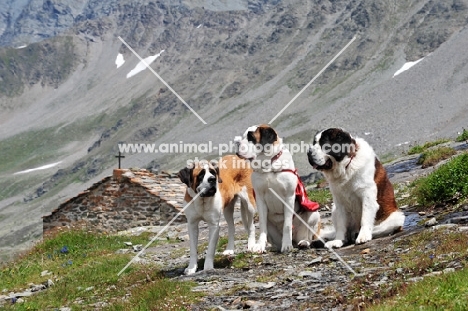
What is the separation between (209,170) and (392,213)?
351 centimetres

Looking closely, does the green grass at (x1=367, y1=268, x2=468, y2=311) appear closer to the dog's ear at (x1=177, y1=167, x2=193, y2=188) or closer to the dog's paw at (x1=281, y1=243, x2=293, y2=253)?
the dog's paw at (x1=281, y1=243, x2=293, y2=253)

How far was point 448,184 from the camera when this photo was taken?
536 inches

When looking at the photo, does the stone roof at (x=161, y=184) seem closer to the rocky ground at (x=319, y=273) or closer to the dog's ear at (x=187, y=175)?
the rocky ground at (x=319, y=273)

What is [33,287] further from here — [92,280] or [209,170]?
[209,170]

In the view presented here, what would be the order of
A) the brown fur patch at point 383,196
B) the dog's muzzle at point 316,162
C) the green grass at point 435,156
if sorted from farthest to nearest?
the green grass at point 435,156
the brown fur patch at point 383,196
the dog's muzzle at point 316,162

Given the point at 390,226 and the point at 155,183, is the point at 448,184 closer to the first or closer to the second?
the point at 390,226

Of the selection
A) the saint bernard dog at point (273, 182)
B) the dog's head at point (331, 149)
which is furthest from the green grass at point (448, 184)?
the dog's head at point (331, 149)

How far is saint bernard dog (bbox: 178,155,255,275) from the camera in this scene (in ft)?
39.1

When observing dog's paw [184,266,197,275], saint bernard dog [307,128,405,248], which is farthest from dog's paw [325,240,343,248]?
dog's paw [184,266,197,275]

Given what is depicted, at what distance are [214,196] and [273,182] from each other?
3.79 feet

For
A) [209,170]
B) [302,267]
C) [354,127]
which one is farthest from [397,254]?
[354,127]

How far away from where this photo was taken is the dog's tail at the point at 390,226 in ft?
38.5

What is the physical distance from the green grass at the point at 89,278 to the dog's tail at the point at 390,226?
3703 mm

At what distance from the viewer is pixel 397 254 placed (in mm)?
9906
